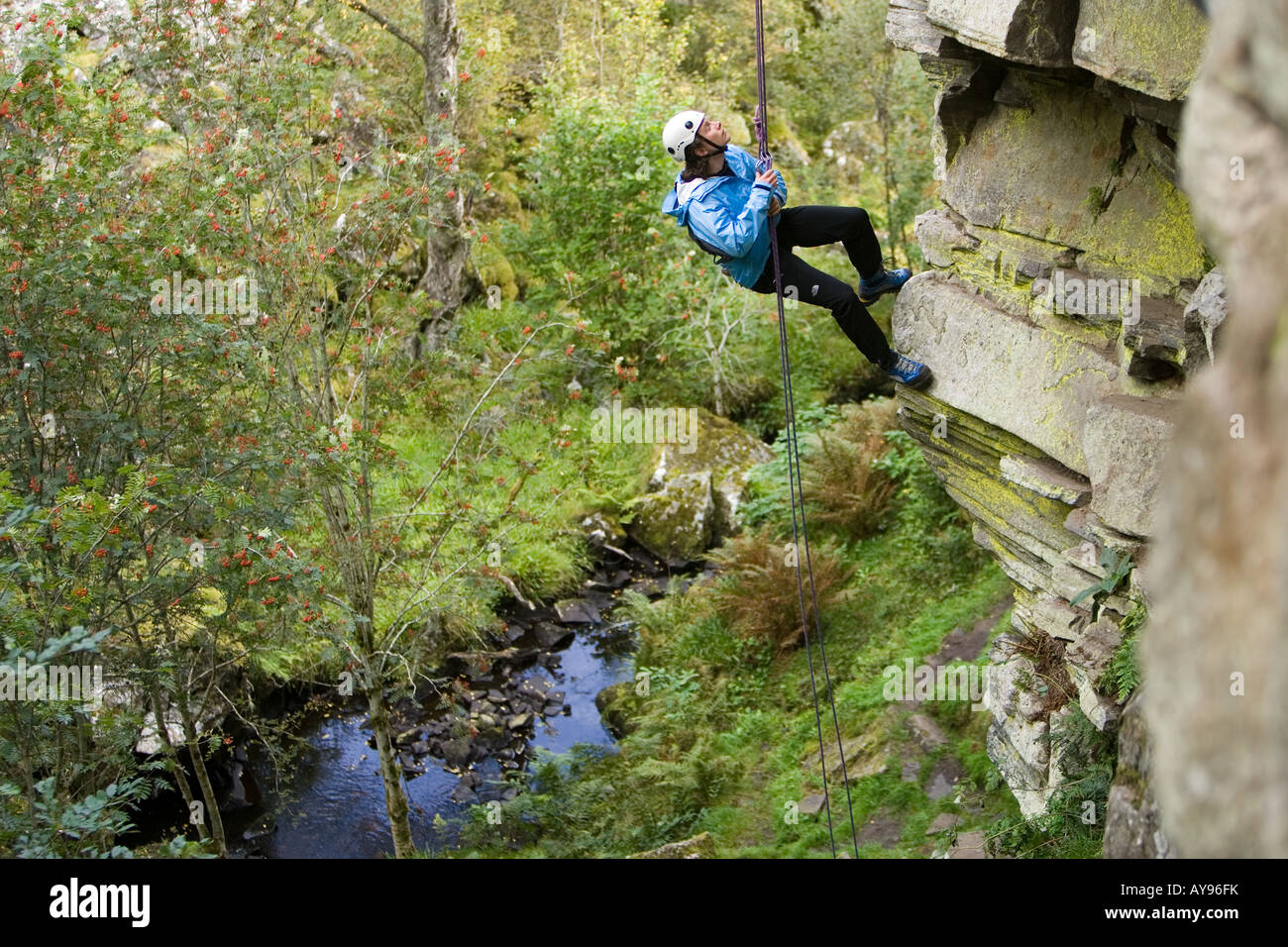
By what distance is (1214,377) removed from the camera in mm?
2328

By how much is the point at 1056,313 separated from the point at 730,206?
7.35 ft

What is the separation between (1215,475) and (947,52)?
5.75 m

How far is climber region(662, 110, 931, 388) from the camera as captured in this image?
7121mm

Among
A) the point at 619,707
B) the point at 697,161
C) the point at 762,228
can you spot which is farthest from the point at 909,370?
the point at 619,707

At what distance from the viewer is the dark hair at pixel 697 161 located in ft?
23.5

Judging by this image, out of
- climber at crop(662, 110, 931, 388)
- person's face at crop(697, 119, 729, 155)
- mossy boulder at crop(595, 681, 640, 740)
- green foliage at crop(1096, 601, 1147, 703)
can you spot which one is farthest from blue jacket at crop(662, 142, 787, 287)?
mossy boulder at crop(595, 681, 640, 740)

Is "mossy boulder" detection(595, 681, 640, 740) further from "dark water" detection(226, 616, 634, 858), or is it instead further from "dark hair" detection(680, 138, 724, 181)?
"dark hair" detection(680, 138, 724, 181)

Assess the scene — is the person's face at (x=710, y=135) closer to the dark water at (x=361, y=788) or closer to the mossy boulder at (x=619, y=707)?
the mossy boulder at (x=619, y=707)

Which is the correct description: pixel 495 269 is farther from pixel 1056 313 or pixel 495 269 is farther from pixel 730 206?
pixel 1056 313

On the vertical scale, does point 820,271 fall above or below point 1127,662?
above

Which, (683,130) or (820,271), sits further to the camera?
(820,271)

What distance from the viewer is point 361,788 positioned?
39.5 feet

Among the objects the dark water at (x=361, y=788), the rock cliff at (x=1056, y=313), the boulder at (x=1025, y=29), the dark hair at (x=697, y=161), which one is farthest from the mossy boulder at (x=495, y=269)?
the boulder at (x=1025, y=29)
